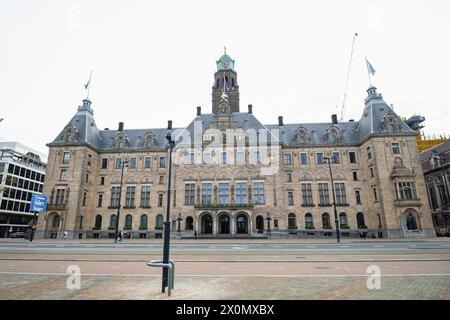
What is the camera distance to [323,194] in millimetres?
43188

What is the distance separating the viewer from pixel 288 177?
4450cm

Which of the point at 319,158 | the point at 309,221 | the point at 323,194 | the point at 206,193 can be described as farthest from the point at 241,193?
the point at 319,158

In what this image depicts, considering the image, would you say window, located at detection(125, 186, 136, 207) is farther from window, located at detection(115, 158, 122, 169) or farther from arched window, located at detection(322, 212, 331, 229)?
arched window, located at detection(322, 212, 331, 229)

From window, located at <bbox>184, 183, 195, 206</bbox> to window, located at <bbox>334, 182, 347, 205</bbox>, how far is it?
24.9 meters

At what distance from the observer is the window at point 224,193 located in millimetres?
42984

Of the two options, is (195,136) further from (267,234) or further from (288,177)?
(267,234)

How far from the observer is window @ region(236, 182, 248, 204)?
42750 mm

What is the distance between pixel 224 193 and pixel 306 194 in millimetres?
14224

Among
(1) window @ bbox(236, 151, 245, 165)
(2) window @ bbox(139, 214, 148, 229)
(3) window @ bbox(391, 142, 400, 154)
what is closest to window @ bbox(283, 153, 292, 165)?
(1) window @ bbox(236, 151, 245, 165)

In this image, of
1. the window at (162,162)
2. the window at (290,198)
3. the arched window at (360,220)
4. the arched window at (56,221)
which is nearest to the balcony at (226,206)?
the window at (290,198)

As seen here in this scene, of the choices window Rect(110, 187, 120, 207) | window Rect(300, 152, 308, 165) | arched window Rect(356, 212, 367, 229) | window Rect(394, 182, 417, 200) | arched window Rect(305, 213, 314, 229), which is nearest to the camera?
window Rect(394, 182, 417, 200)

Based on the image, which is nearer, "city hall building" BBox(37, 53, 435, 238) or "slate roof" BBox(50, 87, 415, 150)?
"city hall building" BBox(37, 53, 435, 238)

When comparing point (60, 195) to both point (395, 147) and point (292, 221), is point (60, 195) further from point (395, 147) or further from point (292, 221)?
point (395, 147)

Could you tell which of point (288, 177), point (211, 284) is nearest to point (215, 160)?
point (288, 177)
